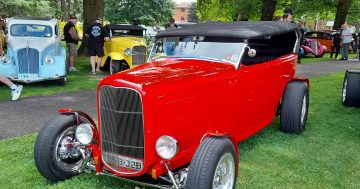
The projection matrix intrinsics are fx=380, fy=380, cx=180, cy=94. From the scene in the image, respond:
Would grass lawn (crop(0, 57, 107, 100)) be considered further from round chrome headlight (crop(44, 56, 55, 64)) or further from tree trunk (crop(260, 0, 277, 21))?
tree trunk (crop(260, 0, 277, 21))

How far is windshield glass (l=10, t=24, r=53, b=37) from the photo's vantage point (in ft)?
35.9

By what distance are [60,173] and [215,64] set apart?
2.24m

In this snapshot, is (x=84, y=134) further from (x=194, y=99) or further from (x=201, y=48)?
(x=201, y=48)

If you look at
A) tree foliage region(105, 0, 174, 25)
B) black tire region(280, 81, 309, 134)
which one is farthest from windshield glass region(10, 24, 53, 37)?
tree foliage region(105, 0, 174, 25)

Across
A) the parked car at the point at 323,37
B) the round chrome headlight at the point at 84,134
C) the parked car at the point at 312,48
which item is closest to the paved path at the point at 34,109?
the round chrome headlight at the point at 84,134

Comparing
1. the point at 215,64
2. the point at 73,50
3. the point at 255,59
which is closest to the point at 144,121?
the point at 215,64

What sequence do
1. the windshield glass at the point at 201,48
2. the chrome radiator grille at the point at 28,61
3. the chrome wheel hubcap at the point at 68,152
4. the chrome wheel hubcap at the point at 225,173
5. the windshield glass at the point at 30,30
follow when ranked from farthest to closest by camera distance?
the windshield glass at the point at 30,30 < the chrome radiator grille at the point at 28,61 < the windshield glass at the point at 201,48 < the chrome wheel hubcap at the point at 68,152 < the chrome wheel hubcap at the point at 225,173

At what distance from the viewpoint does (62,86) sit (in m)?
10.4

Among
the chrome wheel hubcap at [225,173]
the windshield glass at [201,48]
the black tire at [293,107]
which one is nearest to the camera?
the chrome wheel hubcap at [225,173]

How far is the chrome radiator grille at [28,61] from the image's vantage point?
9891 millimetres

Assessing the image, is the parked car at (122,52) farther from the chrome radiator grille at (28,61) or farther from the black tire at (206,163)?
the black tire at (206,163)

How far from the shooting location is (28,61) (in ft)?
A: 32.7

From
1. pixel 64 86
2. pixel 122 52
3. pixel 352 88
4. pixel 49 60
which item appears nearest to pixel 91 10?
pixel 122 52

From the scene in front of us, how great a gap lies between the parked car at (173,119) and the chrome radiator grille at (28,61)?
5.63 meters
